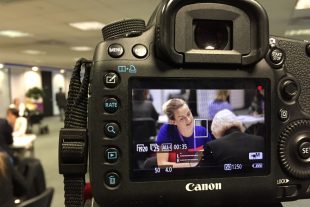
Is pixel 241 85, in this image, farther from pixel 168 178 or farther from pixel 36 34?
pixel 36 34

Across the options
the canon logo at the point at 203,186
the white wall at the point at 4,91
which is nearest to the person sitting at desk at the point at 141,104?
the canon logo at the point at 203,186

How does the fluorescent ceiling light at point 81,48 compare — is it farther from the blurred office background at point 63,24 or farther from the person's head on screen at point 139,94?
the person's head on screen at point 139,94

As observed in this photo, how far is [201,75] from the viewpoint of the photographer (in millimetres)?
536

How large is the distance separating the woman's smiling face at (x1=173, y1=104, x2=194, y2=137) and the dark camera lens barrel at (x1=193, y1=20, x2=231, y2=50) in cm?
10

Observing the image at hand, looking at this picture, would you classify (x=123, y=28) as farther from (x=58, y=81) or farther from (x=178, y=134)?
(x=58, y=81)

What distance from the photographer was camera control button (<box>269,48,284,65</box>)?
57 cm

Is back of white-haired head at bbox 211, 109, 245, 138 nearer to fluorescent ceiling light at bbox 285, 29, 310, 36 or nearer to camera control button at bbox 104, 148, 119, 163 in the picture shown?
camera control button at bbox 104, 148, 119, 163

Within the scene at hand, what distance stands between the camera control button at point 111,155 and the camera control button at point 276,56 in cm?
28

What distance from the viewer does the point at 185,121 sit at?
0.53 meters

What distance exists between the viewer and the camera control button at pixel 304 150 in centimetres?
57

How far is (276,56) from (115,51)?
0.84 feet

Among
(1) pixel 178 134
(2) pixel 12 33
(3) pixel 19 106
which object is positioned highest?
(2) pixel 12 33

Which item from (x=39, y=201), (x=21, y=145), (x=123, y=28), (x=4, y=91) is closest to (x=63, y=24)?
(x=21, y=145)

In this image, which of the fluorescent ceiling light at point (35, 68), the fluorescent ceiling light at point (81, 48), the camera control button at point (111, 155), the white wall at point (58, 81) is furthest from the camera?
the white wall at point (58, 81)
